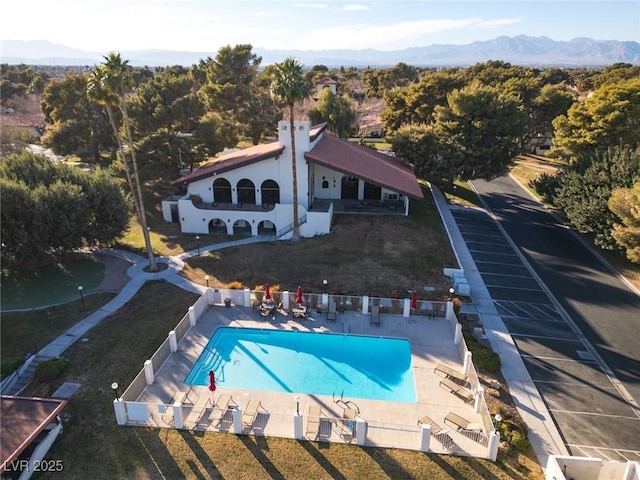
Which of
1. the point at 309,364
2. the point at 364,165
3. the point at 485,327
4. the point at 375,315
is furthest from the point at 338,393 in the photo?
the point at 364,165

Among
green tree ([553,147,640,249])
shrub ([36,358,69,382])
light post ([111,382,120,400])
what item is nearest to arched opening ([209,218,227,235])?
shrub ([36,358,69,382])

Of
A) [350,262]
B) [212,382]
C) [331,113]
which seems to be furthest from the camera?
[331,113]

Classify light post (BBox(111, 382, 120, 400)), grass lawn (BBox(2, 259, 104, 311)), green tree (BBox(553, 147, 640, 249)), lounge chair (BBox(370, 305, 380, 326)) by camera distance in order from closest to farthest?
light post (BBox(111, 382, 120, 400)) < lounge chair (BBox(370, 305, 380, 326)) < grass lawn (BBox(2, 259, 104, 311)) < green tree (BBox(553, 147, 640, 249))

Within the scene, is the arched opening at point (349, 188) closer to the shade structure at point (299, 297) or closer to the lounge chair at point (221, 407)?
Result: the shade structure at point (299, 297)

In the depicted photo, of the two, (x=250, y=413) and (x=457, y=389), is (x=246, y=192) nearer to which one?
(x=250, y=413)

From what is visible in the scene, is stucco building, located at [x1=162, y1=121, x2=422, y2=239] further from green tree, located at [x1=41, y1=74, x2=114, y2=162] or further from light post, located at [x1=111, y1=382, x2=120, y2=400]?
light post, located at [x1=111, y1=382, x2=120, y2=400]

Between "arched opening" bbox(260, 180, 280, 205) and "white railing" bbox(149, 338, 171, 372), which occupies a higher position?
"arched opening" bbox(260, 180, 280, 205)

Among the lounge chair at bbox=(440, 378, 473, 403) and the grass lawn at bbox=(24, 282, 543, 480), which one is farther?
the lounge chair at bbox=(440, 378, 473, 403)
